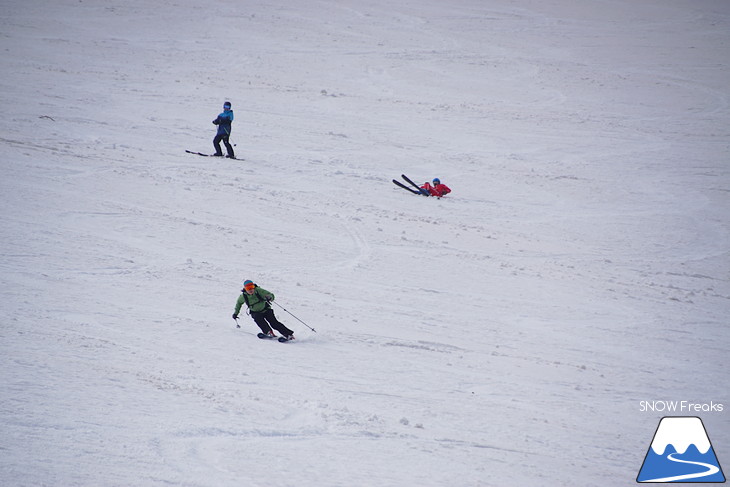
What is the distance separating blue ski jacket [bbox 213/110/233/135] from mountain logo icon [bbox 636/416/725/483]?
38.6 feet

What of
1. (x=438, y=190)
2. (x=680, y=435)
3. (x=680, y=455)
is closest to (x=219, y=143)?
(x=438, y=190)

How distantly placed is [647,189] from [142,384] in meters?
13.5

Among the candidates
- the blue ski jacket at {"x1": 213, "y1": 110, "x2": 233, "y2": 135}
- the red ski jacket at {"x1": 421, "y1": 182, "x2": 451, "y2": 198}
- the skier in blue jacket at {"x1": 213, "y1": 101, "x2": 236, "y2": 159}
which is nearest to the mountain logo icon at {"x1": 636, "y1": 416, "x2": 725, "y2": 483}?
the red ski jacket at {"x1": 421, "y1": 182, "x2": 451, "y2": 198}

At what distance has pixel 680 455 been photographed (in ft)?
23.9

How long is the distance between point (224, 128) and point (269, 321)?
321 inches

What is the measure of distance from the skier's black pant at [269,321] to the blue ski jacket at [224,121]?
7828 mm

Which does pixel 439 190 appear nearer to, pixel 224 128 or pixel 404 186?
pixel 404 186

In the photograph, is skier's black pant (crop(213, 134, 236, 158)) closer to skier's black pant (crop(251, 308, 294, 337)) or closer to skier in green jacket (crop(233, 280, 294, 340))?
skier in green jacket (crop(233, 280, 294, 340))

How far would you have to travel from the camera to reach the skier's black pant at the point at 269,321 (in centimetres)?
952

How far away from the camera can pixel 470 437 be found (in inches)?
288

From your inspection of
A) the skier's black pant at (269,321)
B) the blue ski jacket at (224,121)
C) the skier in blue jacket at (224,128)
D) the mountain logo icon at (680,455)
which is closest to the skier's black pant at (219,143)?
the skier in blue jacket at (224,128)

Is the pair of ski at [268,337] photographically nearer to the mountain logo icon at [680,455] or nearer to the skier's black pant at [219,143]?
the mountain logo icon at [680,455]

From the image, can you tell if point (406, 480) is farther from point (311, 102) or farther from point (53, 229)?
point (311, 102)

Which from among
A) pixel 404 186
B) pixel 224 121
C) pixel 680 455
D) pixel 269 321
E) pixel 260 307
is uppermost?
pixel 224 121
